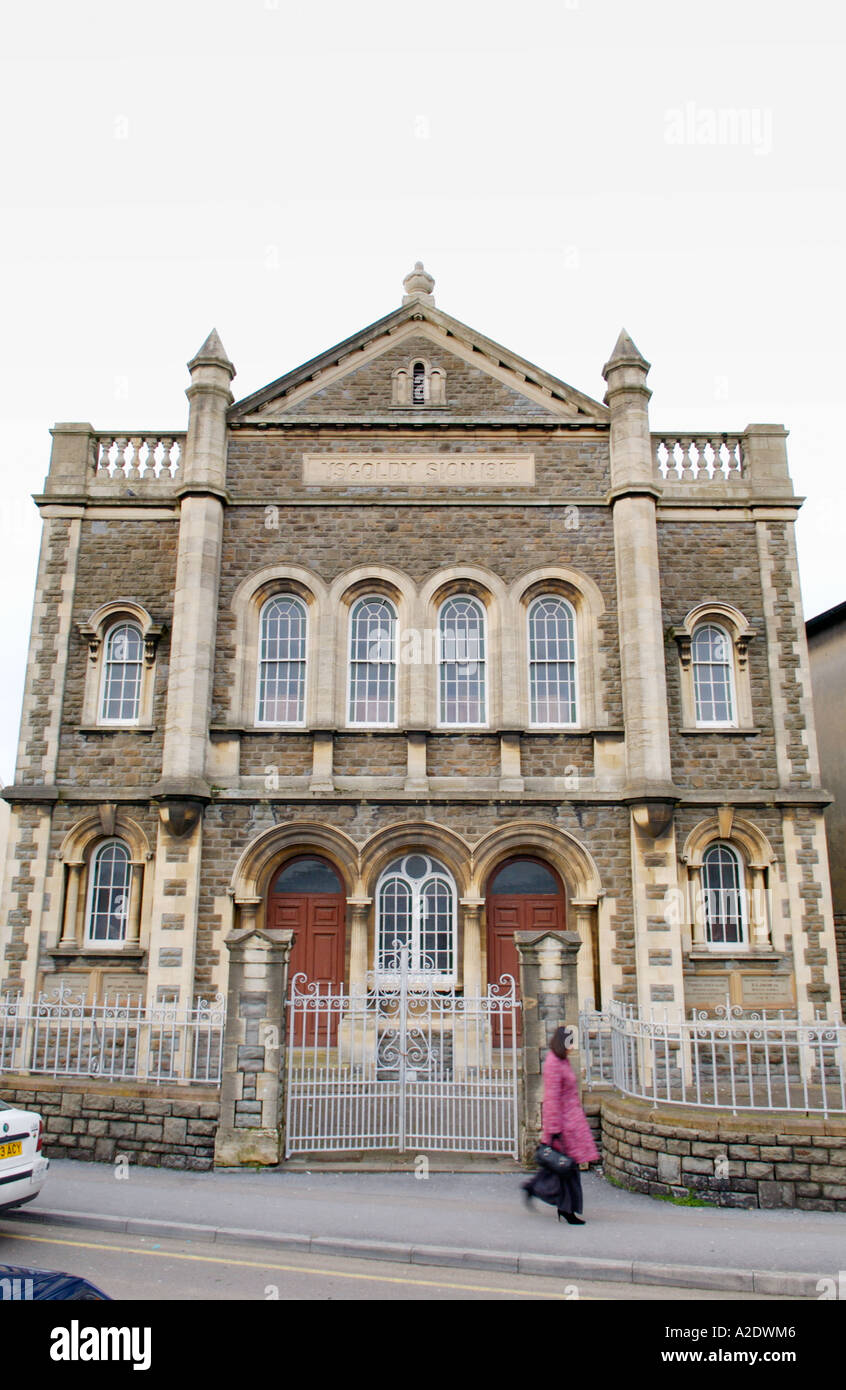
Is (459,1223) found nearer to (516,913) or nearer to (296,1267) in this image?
(296,1267)

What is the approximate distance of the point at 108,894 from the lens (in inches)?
636

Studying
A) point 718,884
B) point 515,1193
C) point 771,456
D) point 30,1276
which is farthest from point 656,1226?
point 771,456

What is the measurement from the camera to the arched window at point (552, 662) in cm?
1670

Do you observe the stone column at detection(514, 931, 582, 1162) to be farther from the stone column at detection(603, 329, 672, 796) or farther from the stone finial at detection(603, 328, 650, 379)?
Result: the stone finial at detection(603, 328, 650, 379)

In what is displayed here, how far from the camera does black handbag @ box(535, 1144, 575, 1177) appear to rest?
27.8ft

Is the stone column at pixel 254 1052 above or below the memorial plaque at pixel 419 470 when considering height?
below

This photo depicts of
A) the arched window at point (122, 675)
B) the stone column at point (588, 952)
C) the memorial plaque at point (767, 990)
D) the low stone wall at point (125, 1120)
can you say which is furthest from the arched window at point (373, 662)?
the low stone wall at point (125, 1120)

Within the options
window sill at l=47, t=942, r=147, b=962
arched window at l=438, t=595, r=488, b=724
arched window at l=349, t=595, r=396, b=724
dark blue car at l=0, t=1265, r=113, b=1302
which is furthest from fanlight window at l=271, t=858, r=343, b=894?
dark blue car at l=0, t=1265, r=113, b=1302

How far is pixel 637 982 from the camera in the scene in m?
15.1

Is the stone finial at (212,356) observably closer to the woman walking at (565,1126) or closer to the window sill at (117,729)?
the window sill at (117,729)

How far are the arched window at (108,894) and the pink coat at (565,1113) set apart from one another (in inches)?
356

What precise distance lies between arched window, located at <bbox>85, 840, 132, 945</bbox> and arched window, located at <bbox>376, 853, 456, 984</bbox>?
4.15 meters

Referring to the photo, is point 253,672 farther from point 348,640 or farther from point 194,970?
point 194,970

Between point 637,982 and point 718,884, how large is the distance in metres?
2.23
